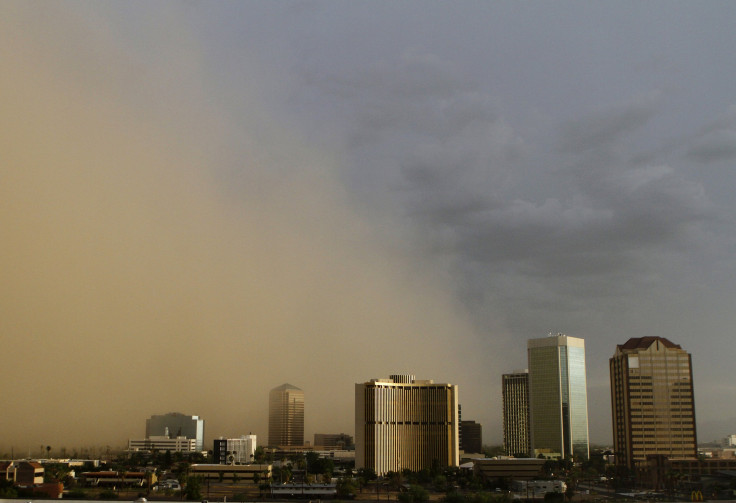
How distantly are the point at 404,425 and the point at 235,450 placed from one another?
38317mm

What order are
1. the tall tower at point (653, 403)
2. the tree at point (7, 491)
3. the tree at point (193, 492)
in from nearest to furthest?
the tree at point (7, 491), the tree at point (193, 492), the tall tower at point (653, 403)

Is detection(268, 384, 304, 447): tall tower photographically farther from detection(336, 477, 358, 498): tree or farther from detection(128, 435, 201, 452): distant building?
detection(336, 477, 358, 498): tree

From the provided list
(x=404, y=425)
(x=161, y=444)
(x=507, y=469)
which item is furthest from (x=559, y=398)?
(x=161, y=444)

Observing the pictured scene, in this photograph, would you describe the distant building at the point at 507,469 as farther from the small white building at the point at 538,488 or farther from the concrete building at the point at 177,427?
the concrete building at the point at 177,427

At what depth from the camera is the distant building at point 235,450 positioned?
86.1 m

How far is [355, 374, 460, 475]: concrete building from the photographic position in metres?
62.0

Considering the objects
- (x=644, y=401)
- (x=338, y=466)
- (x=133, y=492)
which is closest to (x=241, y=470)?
(x=133, y=492)

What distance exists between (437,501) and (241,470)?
21.8 meters

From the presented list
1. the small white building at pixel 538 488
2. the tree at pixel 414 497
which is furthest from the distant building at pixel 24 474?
the small white building at pixel 538 488

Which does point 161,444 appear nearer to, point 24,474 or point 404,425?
point 404,425

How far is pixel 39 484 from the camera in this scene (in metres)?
43.2

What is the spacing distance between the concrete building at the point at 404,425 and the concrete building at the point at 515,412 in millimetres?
44260

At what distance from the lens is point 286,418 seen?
16012 centimetres

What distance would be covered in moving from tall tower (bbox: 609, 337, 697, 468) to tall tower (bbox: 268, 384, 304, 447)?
325 ft
